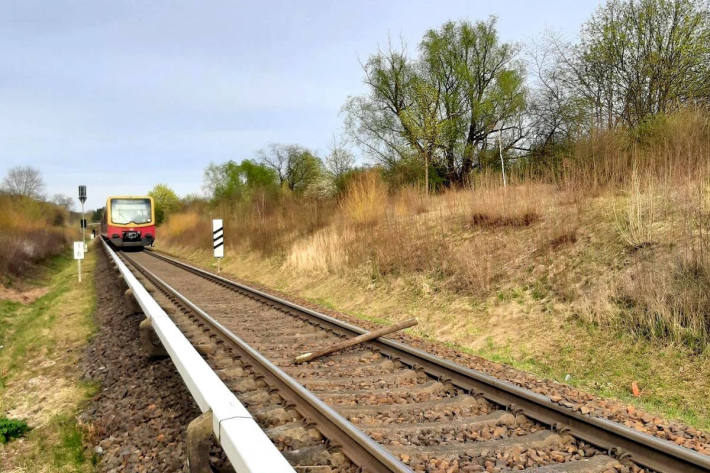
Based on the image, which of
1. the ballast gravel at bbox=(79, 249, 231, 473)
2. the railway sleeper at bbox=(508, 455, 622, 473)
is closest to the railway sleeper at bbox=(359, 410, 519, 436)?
the railway sleeper at bbox=(508, 455, 622, 473)

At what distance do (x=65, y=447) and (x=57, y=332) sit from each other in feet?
18.6

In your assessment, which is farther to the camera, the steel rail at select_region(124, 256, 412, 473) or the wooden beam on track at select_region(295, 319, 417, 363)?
the wooden beam on track at select_region(295, 319, 417, 363)

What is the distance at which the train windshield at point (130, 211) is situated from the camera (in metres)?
27.3

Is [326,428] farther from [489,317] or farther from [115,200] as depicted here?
[115,200]

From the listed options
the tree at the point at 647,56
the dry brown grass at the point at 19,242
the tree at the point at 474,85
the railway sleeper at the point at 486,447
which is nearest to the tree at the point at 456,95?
the tree at the point at 474,85

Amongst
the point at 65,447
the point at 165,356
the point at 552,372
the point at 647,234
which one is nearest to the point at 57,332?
the point at 165,356

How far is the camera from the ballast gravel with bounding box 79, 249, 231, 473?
3775mm

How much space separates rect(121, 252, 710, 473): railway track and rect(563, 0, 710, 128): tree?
12921 mm

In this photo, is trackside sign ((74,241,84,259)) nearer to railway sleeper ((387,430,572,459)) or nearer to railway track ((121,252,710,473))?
railway track ((121,252,710,473))

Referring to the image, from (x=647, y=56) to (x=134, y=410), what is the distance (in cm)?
1899

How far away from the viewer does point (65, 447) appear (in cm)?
449

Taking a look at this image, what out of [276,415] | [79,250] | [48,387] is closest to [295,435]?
[276,415]

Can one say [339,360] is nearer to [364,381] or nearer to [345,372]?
[345,372]

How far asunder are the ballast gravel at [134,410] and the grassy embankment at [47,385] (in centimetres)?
18
